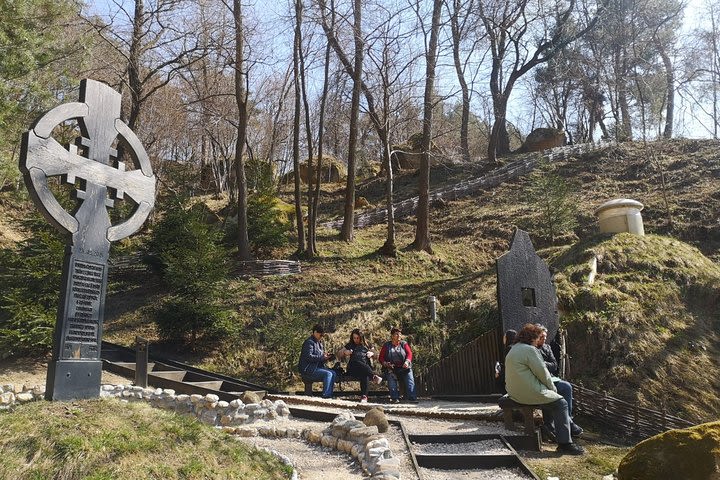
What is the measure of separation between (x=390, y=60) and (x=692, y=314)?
1058 cm

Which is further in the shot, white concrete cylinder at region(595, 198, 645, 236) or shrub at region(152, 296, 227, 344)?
white concrete cylinder at region(595, 198, 645, 236)

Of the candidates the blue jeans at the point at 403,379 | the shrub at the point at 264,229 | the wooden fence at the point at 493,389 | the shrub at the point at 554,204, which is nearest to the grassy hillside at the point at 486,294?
the shrub at the point at 264,229

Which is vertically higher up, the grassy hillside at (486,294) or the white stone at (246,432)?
the grassy hillside at (486,294)

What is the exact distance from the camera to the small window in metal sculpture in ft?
27.3

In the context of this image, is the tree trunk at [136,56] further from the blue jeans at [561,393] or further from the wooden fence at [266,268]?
the blue jeans at [561,393]

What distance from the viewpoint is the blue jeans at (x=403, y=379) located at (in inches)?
364

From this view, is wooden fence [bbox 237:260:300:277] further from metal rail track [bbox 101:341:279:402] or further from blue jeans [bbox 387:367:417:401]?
Answer: blue jeans [bbox 387:367:417:401]

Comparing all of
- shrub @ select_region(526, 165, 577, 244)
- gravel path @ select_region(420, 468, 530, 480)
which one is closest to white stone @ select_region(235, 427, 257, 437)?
gravel path @ select_region(420, 468, 530, 480)

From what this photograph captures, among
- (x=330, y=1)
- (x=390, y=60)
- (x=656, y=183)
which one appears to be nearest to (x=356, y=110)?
(x=390, y=60)

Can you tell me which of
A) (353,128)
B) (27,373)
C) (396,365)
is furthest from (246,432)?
(353,128)

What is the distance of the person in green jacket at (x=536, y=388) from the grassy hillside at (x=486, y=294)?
11.7 feet

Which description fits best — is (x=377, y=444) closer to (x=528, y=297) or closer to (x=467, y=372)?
(x=528, y=297)

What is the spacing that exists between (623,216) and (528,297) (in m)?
5.64

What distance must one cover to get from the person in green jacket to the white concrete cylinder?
8041 millimetres
